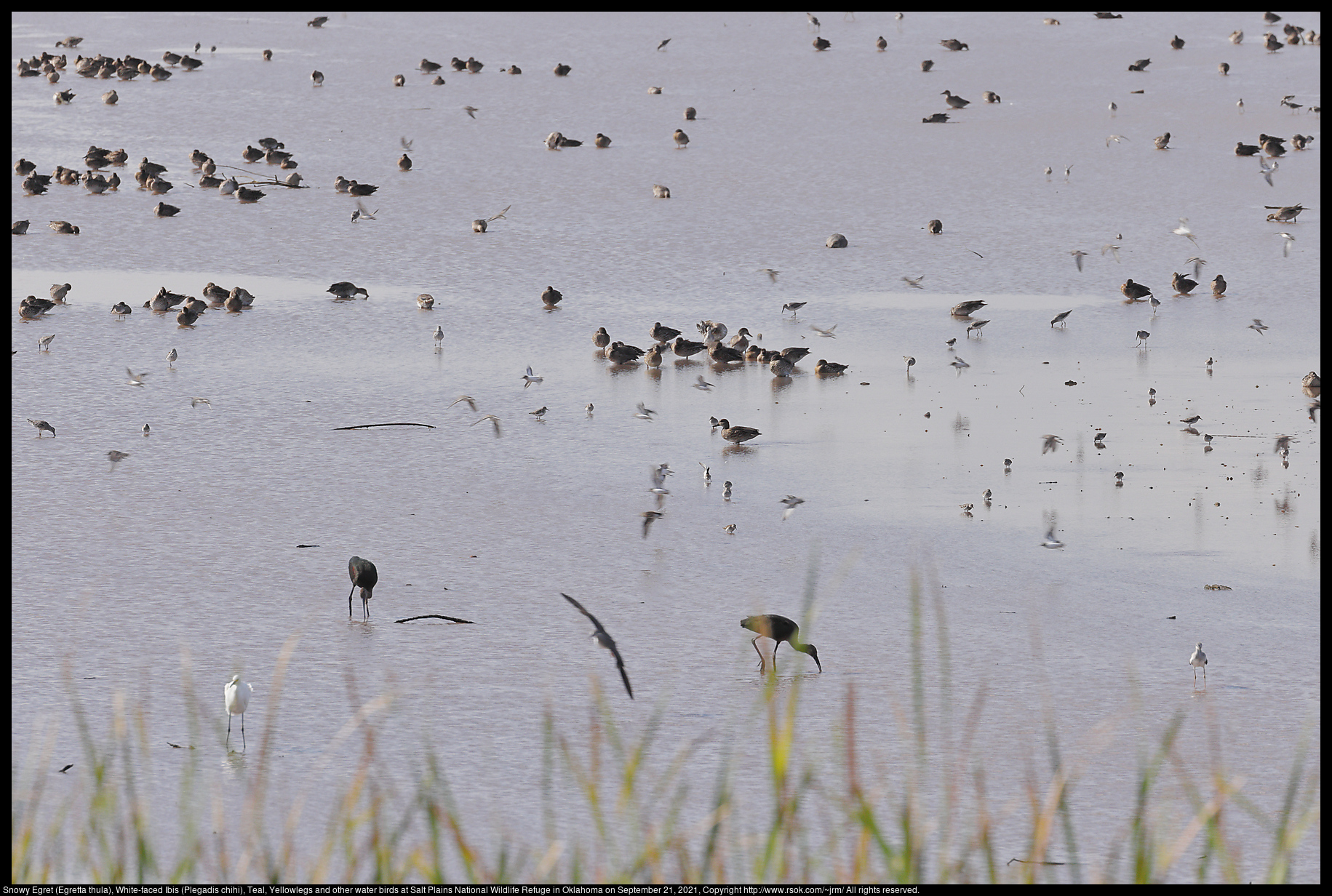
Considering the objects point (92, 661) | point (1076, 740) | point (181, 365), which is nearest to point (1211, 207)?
point (181, 365)

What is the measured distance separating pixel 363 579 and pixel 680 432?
3.99 metres

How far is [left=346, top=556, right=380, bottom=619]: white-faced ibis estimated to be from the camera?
8.04 metres

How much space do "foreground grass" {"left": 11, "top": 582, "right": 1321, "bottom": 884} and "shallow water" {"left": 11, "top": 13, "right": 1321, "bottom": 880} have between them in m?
0.17

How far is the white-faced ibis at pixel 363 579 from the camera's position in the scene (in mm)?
8039

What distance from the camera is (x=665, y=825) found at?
3.95 m

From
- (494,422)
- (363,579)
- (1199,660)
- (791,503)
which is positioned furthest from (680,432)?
(1199,660)

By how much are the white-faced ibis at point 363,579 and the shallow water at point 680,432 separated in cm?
19

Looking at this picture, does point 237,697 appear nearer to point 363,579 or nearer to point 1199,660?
point 363,579

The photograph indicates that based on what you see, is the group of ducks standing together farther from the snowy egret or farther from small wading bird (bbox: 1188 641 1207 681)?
the snowy egret

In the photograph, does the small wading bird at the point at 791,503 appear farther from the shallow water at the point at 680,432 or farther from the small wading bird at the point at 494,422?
the small wading bird at the point at 494,422

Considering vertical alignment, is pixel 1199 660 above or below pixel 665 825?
above

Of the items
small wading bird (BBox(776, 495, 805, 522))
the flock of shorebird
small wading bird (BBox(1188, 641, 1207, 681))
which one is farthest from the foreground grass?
small wading bird (BBox(776, 495, 805, 522))

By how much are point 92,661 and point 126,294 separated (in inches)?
341

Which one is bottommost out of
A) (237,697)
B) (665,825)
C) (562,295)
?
(665,825)
